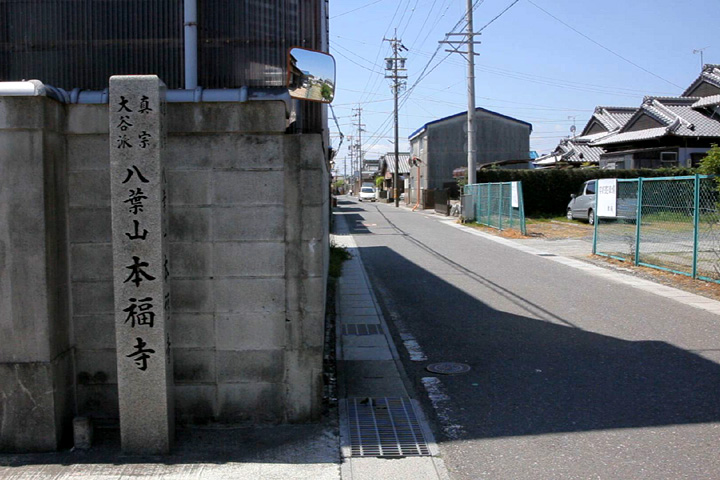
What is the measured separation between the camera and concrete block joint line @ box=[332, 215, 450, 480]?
4.41 m

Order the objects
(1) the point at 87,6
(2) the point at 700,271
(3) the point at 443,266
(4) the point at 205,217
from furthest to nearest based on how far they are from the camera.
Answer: (3) the point at 443,266
(2) the point at 700,271
(1) the point at 87,6
(4) the point at 205,217

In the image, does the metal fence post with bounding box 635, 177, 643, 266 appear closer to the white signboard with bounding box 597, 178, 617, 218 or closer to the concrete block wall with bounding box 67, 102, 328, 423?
the white signboard with bounding box 597, 178, 617, 218

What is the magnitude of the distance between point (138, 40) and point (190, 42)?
65cm

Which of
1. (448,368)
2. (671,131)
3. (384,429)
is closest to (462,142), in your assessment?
(671,131)

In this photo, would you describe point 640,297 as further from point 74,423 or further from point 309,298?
point 74,423

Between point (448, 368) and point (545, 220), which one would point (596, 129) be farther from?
point (448, 368)

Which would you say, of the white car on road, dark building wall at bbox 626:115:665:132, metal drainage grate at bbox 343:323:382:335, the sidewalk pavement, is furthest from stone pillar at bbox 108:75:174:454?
the white car on road

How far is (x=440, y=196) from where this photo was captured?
39.5 m

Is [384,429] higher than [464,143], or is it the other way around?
[464,143]

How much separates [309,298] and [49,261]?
185 centimetres

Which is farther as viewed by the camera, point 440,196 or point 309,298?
point 440,196

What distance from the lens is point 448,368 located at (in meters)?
6.84

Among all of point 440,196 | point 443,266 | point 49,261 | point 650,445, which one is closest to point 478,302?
point 443,266

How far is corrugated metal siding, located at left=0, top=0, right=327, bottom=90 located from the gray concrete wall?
65.6 inches
